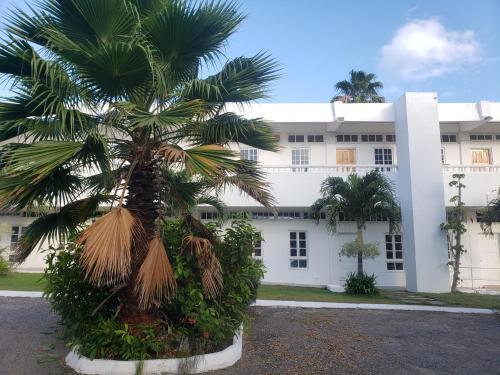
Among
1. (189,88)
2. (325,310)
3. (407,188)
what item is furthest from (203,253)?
(407,188)

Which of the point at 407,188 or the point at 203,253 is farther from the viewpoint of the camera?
the point at 407,188

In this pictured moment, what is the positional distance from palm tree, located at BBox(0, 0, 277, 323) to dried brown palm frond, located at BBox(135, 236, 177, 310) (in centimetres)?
2

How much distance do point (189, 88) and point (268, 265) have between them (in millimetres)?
13196

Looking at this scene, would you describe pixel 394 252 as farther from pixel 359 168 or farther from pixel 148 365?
pixel 148 365

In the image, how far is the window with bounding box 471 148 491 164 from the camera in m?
20.4

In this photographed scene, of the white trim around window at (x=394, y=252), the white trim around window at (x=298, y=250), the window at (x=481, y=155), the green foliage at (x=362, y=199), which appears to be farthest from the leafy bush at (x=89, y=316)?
the window at (x=481, y=155)

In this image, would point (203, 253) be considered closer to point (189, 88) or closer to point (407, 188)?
point (189, 88)

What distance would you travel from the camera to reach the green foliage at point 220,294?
5.91m

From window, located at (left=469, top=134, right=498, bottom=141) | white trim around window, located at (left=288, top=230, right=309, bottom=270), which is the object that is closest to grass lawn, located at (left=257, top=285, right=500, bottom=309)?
white trim around window, located at (left=288, top=230, right=309, bottom=270)

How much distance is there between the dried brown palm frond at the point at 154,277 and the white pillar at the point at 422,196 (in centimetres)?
1242

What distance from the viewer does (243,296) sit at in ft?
21.4

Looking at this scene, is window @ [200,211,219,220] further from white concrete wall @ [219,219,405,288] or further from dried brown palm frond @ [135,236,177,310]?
dried brown palm frond @ [135,236,177,310]

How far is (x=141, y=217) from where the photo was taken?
6008 millimetres

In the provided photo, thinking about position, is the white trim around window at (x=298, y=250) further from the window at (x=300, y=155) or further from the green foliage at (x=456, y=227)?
the green foliage at (x=456, y=227)
